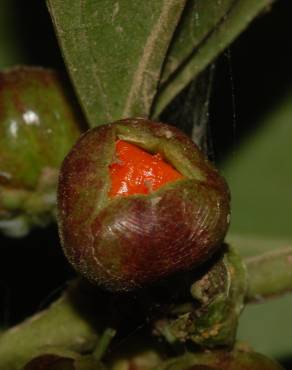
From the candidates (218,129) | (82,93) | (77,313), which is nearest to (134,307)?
(77,313)

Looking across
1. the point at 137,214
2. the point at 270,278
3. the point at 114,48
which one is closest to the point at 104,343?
the point at 137,214

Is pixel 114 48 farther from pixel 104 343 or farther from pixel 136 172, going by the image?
pixel 104 343

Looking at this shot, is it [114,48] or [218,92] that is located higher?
[114,48]

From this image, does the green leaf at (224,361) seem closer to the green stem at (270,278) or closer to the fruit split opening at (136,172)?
the green stem at (270,278)

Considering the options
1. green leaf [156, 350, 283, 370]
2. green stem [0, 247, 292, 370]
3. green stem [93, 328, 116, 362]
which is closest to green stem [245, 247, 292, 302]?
green stem [0, 247, 292, 370]

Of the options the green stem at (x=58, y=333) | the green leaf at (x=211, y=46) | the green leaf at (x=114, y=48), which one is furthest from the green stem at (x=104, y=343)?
the green leaf at (x=211, y=46)

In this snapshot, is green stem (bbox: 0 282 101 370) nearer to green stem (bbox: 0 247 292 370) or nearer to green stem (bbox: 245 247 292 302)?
green stem (bbox: 0 247 292 370)
